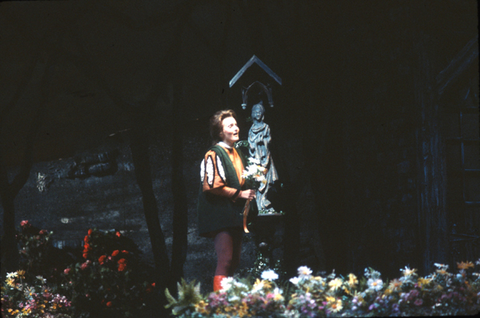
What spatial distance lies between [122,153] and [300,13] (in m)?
3.32

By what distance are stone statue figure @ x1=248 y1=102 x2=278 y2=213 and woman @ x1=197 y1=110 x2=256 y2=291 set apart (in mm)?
218

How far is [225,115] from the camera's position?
5.22 meters

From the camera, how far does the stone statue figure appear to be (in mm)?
5230

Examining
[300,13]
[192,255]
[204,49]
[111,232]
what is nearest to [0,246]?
[111,232]

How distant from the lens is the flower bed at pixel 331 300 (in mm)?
4160

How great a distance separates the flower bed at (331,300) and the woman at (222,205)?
51 cm

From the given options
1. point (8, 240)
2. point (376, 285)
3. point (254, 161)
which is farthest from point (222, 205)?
point (8, 240)

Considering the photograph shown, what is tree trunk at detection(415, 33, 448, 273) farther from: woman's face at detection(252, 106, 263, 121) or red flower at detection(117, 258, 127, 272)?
red flower at detection(117, 258, 127, 272)

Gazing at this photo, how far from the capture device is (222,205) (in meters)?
4.95

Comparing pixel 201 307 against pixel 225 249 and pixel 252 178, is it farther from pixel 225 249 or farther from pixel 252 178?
pixel 252 178

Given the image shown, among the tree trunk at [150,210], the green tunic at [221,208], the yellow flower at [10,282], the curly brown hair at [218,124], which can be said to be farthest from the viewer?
the tree trunk at [150,210]

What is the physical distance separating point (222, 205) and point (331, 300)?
1.37 meters

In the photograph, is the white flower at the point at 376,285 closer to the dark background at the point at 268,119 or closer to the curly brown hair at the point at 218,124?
the dark background at the point at 268,119

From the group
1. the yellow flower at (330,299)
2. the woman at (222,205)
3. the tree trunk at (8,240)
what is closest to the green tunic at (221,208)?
the woman at (222,205)
